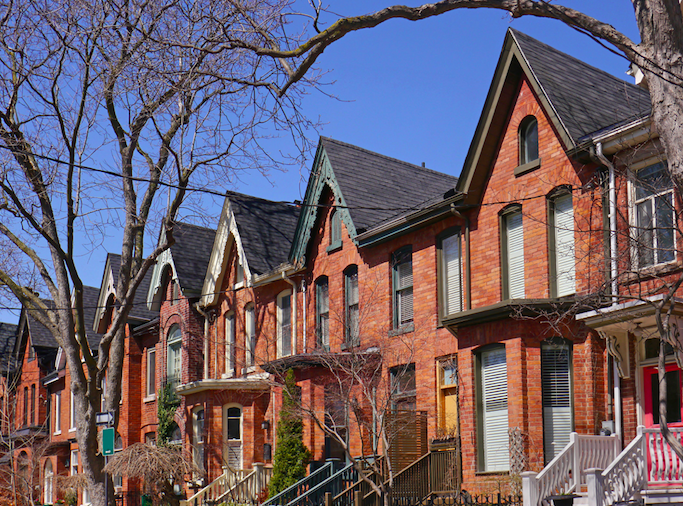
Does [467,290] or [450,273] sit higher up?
[450,273]

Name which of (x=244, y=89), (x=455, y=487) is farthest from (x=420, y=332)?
(x=244, y=89)

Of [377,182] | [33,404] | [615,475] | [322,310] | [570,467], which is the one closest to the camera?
[615,475]

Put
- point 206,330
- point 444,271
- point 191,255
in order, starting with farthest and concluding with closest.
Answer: point 191,255 → point 206,330 → point 444,271

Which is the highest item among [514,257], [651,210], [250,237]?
[250,237]

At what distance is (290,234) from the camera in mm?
31094

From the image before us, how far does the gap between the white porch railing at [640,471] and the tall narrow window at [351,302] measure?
33.4 ft

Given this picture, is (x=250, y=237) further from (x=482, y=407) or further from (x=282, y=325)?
(x=482, y=407)

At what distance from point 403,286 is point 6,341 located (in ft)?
136

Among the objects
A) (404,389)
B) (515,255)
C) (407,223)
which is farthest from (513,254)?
(404,389)

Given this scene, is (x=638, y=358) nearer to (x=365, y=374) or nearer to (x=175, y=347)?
(x=365, y=374)

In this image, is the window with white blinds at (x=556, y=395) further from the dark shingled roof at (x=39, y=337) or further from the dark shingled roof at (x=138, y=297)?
the dark shingled roof at (x=39, y=337)

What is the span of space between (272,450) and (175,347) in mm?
8052

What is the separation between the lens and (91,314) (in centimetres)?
4606

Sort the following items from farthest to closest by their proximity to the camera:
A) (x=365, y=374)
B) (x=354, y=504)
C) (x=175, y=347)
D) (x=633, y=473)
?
(x=175, y=347) < (x=365, y=374) < (x=354, y=504) < (x=633, y=473)
